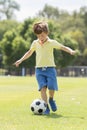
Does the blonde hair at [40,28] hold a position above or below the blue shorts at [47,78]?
above

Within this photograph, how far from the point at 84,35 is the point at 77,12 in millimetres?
20387

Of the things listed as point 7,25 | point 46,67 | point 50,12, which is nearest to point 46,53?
point 46,67

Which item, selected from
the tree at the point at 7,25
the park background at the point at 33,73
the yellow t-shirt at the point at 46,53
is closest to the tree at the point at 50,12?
the park background at the point at 33,73

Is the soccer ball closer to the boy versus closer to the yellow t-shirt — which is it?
Answer: the boy

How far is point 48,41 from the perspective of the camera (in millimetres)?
11102

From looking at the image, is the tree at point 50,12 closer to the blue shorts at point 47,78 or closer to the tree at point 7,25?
the tree at point 7,25

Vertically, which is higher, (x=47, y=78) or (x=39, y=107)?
(x=47, y=78)

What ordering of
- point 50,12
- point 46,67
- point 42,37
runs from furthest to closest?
point 50,12 < point 46,67 < point 42,37

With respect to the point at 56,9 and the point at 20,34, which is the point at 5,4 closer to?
the point at 56,9

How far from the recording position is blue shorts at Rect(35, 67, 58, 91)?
36.1ft

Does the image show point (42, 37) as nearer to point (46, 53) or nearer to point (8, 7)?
point (46, 53)

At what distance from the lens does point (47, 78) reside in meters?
11.1

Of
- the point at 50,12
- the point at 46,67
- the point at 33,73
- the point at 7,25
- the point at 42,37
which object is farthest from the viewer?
the point at 50,12

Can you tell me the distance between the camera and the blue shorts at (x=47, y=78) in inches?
434
